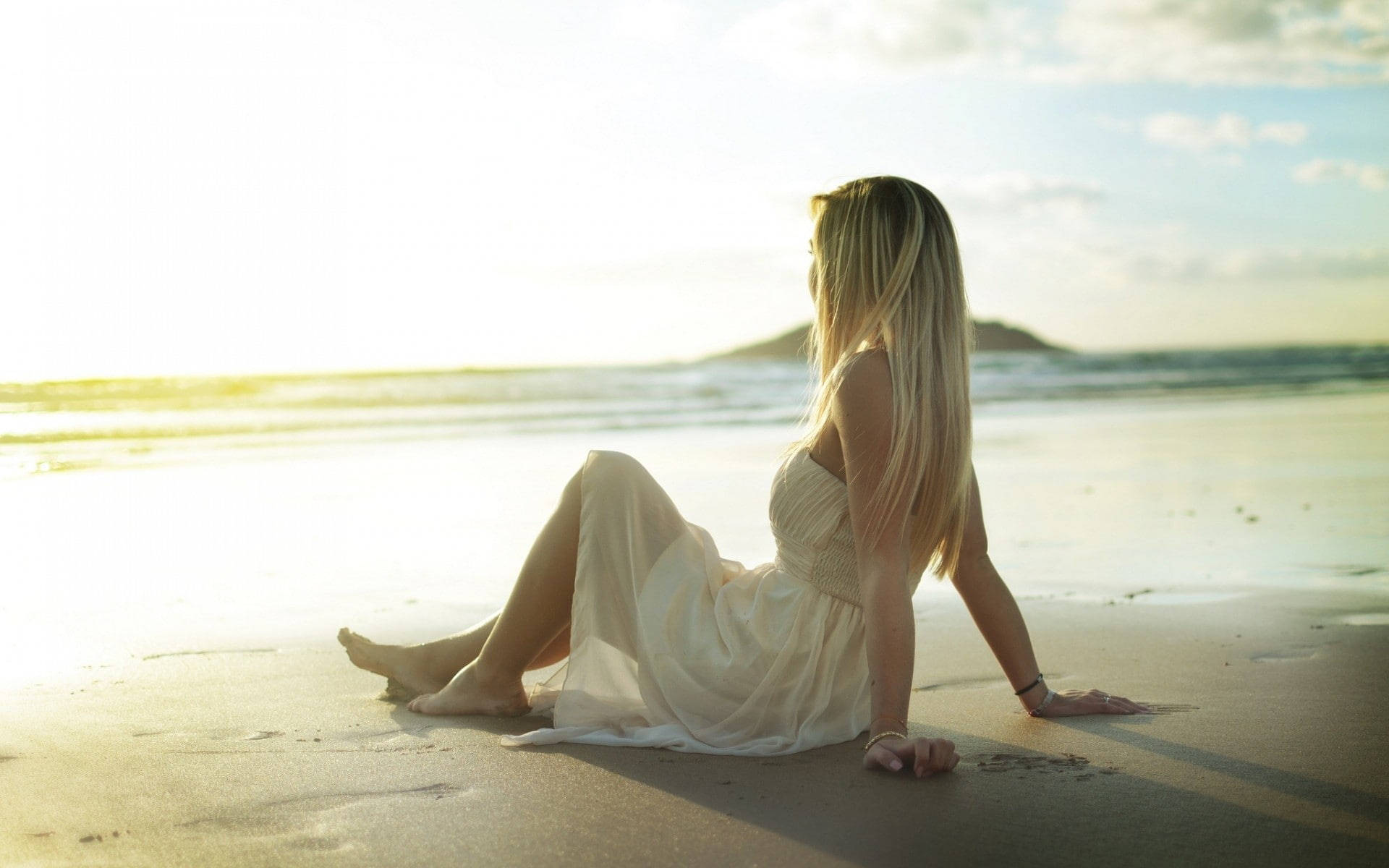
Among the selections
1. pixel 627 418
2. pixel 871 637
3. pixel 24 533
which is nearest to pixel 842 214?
pixel 871 637

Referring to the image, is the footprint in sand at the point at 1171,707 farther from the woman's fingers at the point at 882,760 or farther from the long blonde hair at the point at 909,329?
the woman's fingers at the point at 882,760

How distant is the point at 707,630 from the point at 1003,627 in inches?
33.1

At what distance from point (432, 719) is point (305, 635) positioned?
1.31 m

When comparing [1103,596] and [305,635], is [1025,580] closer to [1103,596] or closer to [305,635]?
[1103,596]

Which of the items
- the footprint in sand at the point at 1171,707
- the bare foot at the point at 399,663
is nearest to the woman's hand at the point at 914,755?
the footprint in sand at the point at 1171,707

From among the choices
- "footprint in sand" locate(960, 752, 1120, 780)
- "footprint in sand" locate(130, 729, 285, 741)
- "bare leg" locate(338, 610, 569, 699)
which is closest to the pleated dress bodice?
"footprint in sand" locate(960, 752, 1120, 780)

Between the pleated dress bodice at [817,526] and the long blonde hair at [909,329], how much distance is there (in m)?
0.10

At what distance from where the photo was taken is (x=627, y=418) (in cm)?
1678

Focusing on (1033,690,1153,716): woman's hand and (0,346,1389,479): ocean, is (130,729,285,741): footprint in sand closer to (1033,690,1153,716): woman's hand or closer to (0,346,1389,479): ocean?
(0,346,1389,479): ocean

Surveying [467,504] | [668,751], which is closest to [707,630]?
[668,751]

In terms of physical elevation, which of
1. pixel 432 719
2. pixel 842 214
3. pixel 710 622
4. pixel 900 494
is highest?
pixel 842 214

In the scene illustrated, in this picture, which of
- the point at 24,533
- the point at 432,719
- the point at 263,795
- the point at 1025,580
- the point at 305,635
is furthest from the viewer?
the point at 24,533

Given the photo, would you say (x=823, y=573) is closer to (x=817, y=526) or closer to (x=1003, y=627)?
(x=817, y=526)

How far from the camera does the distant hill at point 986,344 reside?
41.6 meters
